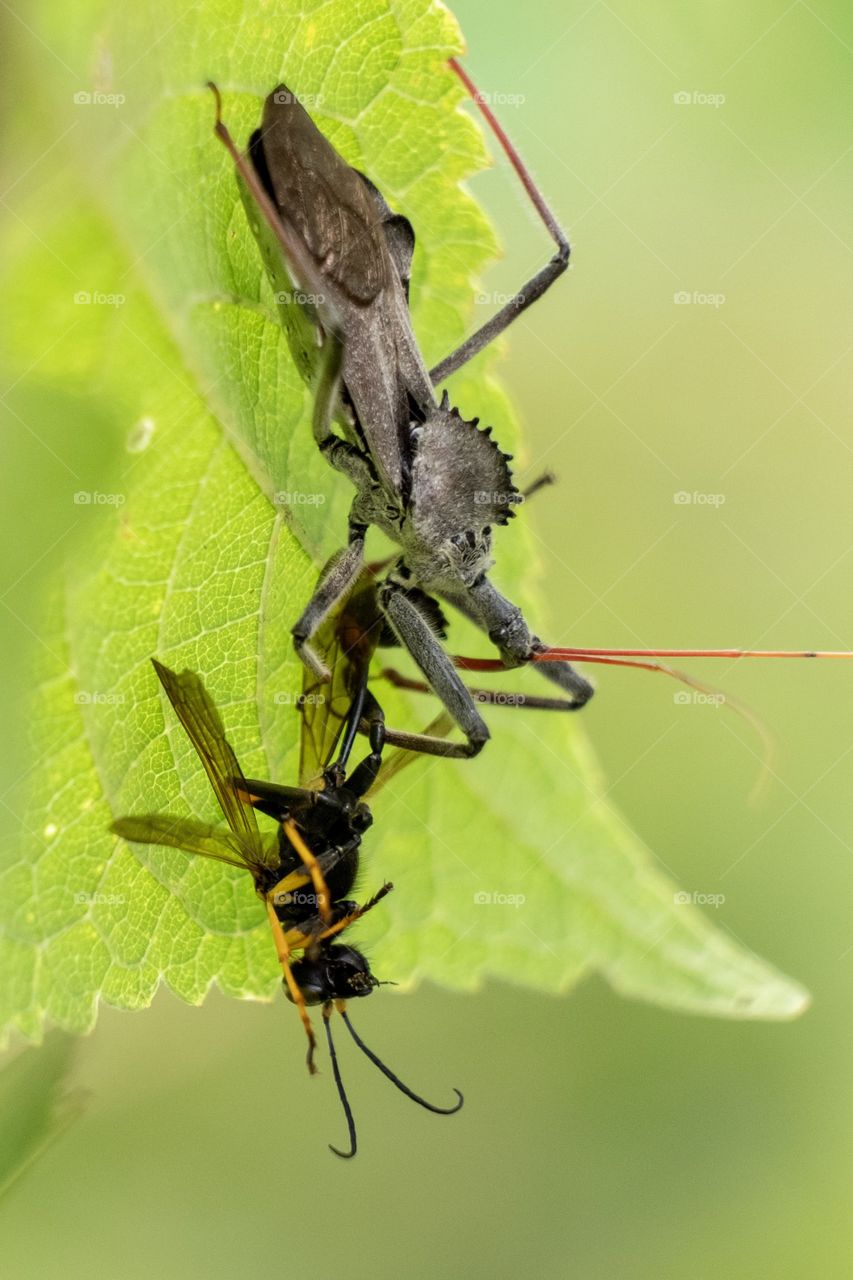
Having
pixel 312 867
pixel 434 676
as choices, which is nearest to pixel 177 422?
pixel 312 867

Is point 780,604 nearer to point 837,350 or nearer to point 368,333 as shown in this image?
point 837,350

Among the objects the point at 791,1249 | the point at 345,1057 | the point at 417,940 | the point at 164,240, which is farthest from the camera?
the point at 791,1249

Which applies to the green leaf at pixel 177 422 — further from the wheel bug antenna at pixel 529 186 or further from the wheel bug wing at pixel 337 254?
the wheel bug antenna at pixel 529 186

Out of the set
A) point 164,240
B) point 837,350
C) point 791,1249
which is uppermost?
point 837,350

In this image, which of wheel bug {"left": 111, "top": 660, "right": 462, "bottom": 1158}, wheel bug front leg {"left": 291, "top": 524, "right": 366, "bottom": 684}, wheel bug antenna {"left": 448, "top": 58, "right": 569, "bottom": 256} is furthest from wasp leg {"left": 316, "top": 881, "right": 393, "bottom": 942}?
wheel bug antenna {"left": 448, "top": 58, "right": 569, "bottom": 256}

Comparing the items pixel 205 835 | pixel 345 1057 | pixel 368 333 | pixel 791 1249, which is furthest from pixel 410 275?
pixel 791 1249

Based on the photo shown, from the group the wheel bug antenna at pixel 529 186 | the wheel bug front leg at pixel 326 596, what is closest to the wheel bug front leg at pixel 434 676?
the wheel bug front leg at pixel 326 596

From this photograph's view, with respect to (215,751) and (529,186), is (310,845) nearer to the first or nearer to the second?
(215,751)
